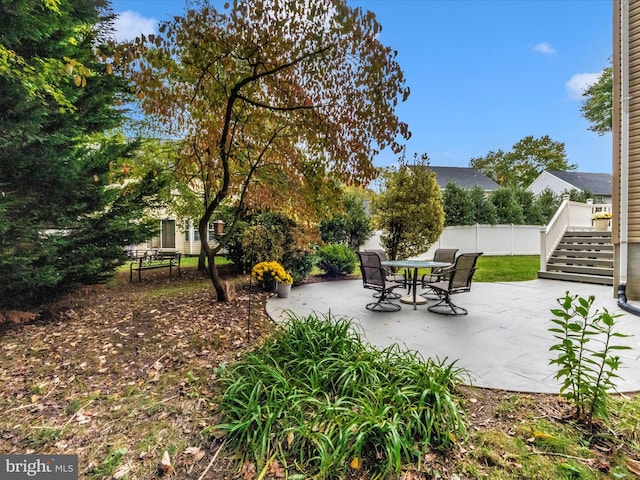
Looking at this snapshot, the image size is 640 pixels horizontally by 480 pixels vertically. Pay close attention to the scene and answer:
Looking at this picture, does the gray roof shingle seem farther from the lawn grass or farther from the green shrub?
the green shrub

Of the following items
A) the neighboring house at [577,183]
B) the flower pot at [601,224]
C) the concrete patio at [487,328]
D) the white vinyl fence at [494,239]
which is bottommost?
the concrete patio at [487,328]

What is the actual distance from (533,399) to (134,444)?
9.58 feet

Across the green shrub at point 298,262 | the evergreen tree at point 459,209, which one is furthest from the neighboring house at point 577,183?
the green shrub at point 298,262

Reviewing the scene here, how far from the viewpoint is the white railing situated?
8953mm

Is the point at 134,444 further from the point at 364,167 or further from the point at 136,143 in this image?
the point at 136,143

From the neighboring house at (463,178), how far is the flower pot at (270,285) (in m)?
17.2

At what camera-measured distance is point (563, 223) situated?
9883 millimetres

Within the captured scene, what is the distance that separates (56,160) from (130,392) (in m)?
3.63

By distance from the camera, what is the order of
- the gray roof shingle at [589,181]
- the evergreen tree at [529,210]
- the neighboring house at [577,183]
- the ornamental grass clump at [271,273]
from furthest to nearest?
the gray roof shingle at [589,181] < the neighboring house at [577,183] < the evergreen tree at [529,210] < the ornamental grass clump at [271,273]

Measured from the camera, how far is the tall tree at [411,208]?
28.0 ft

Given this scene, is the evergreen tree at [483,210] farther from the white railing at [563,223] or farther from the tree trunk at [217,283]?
the tree trunk at [217,283]

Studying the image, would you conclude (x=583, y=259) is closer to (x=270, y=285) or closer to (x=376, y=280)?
(x=376, y=280)

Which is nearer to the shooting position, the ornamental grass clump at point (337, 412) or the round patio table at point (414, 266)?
the ornamental grass clump at point (337, 412)

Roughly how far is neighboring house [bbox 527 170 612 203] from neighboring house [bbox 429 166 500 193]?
4002mm
